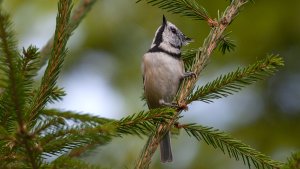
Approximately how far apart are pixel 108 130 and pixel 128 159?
3.40 metres

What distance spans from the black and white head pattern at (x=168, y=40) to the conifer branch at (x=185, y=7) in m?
1.01

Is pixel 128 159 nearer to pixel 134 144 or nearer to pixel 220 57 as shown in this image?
pixel 134 144

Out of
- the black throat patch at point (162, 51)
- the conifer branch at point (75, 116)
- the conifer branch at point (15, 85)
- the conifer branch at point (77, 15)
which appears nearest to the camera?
the conifer branch at point (15, 85)

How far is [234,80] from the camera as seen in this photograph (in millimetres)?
2049

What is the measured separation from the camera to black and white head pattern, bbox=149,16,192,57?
11.5ft

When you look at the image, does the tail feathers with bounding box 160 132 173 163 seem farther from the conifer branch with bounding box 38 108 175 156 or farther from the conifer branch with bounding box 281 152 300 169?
the conifer branch with bounding box 281 152 300 169

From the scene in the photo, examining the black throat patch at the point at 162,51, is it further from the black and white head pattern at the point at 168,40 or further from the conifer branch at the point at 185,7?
the conifer branch at the point at 185,7

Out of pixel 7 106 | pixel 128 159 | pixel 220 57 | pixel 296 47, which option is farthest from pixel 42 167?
pixel 296 47

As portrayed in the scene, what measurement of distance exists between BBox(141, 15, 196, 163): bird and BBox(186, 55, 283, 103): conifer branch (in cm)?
106

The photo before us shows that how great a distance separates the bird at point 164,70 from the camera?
3.22 m

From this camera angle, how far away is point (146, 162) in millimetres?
1871

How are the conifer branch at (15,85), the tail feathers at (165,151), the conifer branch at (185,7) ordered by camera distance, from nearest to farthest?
the conifer branch at (15,85), the conifer branch at (185,7), the tail feathers at (165,151)

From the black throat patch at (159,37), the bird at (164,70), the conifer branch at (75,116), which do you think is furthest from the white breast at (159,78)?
the conifer branch at (75,116)

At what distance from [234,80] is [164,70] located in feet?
4.38
